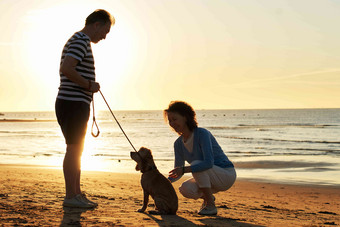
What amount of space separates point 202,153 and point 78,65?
1.76m

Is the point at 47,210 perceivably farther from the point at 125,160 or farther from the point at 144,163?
the point at 125,160

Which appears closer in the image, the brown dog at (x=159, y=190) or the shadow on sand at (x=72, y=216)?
the shadow on sand at (x=72, y=216)

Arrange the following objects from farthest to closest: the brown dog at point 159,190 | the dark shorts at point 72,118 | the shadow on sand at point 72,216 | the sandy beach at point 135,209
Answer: the brown dog at point 159,190
the dark shorts at point 72,118
the sandy beach at point 135,209
the shadow on sand at point 72,216

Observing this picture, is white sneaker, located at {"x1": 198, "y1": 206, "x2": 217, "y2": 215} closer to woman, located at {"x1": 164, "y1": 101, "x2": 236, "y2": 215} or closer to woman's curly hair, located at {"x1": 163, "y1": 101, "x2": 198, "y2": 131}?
woman, located at {"x1": 164, "y1": 101, "x2": 236, "y2": 215}

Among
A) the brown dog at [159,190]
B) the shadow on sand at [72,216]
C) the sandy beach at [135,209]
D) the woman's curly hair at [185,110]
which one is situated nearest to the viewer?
the shadow on sand at [72,216]

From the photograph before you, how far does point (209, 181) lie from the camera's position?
4.96 meters

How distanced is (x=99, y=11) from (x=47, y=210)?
7.71 ft

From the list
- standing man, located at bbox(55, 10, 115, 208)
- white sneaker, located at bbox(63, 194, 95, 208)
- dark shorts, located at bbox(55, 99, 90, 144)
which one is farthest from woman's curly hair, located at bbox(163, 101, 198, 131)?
white sneaker, located at bbox(63, 194, 95, 208)

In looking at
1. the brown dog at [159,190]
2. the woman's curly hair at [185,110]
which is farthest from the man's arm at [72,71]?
the brown dog at [159,190]

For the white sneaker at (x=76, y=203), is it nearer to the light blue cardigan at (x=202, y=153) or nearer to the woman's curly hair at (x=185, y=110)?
the light blue cardigan at (x=202, y=153)

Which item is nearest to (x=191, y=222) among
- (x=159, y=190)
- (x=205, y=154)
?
(x=159, y=190)

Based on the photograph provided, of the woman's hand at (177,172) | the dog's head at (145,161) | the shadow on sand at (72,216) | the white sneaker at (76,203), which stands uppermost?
the dog's head at (145,161)

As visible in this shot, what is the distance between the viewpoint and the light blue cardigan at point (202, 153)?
4781 mm

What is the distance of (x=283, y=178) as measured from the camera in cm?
1168
